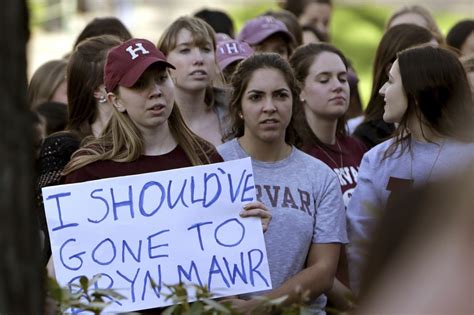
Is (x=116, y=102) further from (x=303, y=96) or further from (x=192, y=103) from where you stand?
(x=303, y=96)

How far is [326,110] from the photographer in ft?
21.1

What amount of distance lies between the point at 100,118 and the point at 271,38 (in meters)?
2.51

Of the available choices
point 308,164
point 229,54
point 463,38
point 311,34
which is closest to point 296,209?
point 308,164

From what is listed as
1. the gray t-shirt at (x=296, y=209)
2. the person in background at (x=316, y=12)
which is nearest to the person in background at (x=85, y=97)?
the gray t-shirt at (x=296, y=209)

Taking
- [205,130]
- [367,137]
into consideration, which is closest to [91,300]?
[205,130]

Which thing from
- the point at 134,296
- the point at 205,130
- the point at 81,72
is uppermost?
the point at 81,72

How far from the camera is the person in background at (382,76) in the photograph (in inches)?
272

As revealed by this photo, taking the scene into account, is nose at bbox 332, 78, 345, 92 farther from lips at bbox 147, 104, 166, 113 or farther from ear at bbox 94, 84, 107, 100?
lips at bbox 147, 104, 166, 113

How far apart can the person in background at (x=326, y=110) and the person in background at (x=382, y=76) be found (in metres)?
0.33

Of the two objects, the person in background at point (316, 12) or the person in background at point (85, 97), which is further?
the person in background at point (316, 12)

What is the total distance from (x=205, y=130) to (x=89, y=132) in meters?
0.79

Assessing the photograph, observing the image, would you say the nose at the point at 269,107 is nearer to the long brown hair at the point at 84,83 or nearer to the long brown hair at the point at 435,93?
the long brown hair at the point at 435,93

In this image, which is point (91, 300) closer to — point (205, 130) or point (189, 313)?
point (189, 313)

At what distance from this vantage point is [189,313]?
10.8 feet
